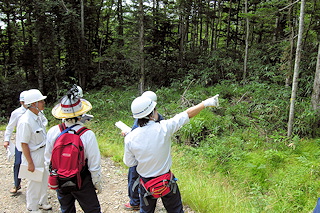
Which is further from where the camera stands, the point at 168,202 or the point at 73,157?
the point at 168,202

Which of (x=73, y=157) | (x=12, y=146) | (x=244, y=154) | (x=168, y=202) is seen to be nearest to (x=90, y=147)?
(x=73, y=157)

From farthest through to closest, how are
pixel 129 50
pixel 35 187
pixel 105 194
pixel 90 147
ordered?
pixel 129 50 < pixel 105 194 < pixel 35 187 < pixel 90 147

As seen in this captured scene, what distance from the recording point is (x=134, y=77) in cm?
1733

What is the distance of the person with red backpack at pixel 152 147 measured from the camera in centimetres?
231

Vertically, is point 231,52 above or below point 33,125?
above

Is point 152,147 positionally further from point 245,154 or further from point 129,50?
point 129,50

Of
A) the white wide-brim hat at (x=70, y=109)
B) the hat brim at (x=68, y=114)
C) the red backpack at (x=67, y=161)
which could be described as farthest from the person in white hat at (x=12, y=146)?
the red backpack at (x=67, y=161)

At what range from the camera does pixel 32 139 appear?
10.4 feet

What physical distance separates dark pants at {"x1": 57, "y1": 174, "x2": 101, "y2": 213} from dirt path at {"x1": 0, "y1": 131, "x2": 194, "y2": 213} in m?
1.26

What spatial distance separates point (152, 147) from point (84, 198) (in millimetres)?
1017

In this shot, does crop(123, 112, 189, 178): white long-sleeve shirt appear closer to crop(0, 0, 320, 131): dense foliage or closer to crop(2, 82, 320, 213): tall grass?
crop(2, 82, 320, 213): tall grass

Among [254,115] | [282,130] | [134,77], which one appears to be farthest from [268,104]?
[134,77]

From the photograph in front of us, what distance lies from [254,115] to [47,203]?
6.94 meters

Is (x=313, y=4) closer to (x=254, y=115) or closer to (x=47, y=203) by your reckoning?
Result: (x=254, y=115)
